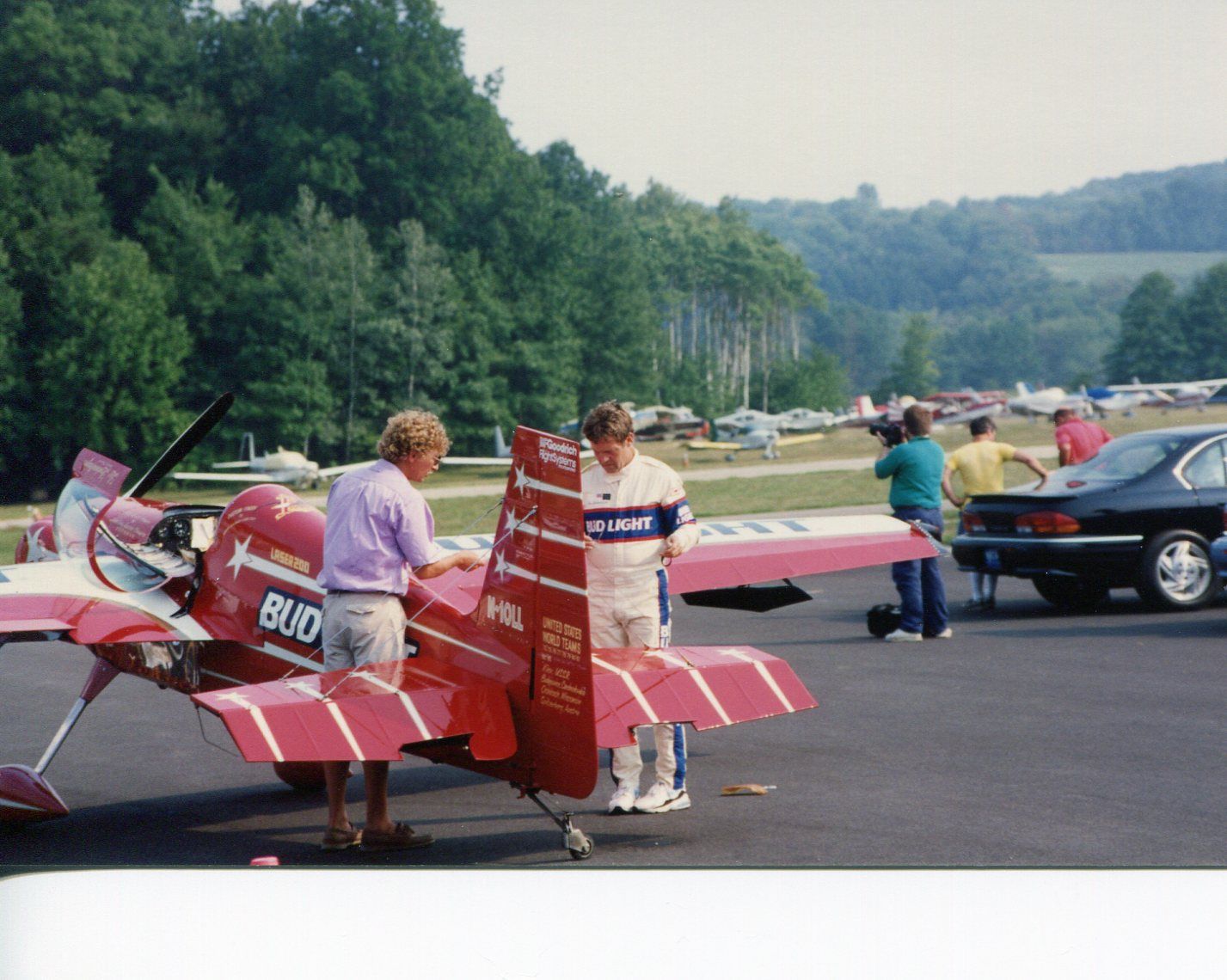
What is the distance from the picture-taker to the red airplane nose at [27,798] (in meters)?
5.35

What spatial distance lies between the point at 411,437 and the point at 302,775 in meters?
1.88

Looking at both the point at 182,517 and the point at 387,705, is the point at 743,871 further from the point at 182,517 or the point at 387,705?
the point at 182,517

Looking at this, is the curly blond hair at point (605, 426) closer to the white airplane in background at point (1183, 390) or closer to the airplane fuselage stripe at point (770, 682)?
the airplane fuselage stripe at point (770, 682)

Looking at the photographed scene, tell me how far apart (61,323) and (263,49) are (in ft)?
4.34

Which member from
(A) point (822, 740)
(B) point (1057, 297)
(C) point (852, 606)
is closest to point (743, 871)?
(A) point (822, 740)

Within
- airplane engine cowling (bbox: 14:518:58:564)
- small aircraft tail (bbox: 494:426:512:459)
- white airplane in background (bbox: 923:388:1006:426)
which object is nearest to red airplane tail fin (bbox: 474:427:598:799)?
airplane engine cowling (bbox: 14:518:58:564)

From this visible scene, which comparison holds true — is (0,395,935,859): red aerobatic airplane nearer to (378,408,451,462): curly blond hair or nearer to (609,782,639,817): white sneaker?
(609,782,639,817): white sneaker

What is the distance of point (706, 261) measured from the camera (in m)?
5.51

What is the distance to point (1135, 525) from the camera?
382 inches

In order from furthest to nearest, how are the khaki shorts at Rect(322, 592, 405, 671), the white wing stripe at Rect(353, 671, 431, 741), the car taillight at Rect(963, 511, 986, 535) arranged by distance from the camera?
the car taillight at Rect(963, 511, 986, 535), the khaki shorts at Rect(322, 592, 405, 671), the white wing stripe at Rect(353, 671, 431, 741)

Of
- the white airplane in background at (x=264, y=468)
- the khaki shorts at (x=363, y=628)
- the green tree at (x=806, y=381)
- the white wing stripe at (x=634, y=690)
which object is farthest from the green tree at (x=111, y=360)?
the green tree at (x=806, y=381)

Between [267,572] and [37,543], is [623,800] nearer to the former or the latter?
[267,572]

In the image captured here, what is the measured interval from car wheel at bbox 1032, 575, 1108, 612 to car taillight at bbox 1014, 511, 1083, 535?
0.66 meters

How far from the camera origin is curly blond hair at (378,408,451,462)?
15.8ft
